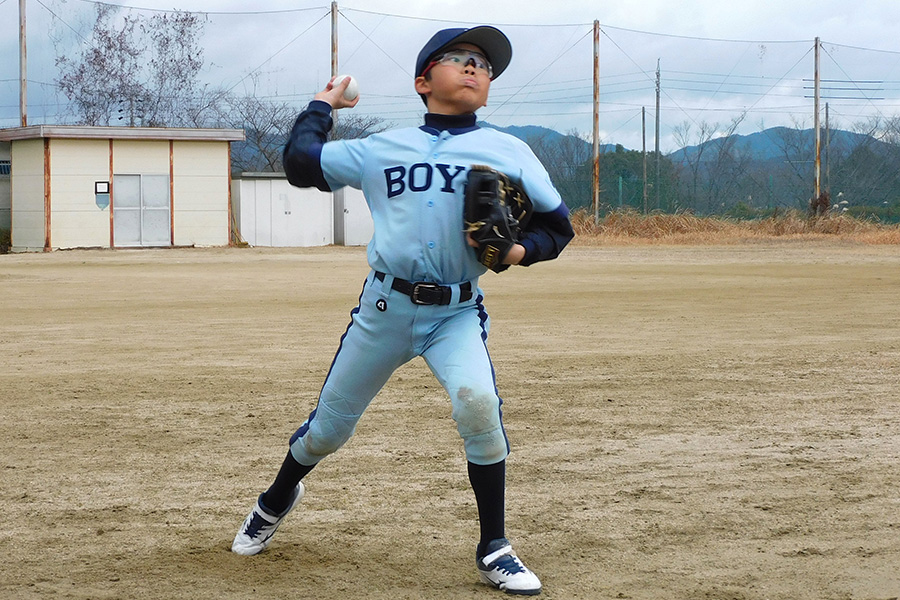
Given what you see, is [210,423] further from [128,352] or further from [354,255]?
[354,255]

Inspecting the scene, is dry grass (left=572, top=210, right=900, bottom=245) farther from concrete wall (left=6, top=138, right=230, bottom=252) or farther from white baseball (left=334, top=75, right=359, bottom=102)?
white baseball (left=334, top=75, right=359, bottom=102)

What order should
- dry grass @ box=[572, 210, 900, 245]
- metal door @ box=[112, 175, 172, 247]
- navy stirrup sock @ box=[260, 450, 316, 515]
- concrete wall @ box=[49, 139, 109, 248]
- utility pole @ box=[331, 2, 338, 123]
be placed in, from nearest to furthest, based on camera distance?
navy stirrup sock @ box=[260, 450, 316, 515] → concrete wall @ box=[49, 139, 109, 248] → metal door @ box=[112, 175, 172, 247] → dry grass @ box=[572, 210, 900, 245] → utility pole @ box=[331, 2, 338, 123]

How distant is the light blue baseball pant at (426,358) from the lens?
11.9ft

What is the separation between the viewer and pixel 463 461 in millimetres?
5676

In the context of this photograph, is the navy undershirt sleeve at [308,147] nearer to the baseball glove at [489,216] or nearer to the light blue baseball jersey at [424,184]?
the light blue baseball jersey at [424,184]

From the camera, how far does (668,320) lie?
40.5ft

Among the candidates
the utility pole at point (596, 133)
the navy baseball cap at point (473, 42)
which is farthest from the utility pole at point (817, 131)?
the navy baseball cap at point (473, 42)

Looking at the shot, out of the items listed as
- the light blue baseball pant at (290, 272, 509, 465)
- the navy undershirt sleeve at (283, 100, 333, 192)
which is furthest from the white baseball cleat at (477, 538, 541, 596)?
the navy undershirt sleeve at (283, 100, 333, 192)

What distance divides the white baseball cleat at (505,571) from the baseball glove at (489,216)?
3.02 ft

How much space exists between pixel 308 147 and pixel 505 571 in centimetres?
152

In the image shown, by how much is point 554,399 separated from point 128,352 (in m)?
4.10

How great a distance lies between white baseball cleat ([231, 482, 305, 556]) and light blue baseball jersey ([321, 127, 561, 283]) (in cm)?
103

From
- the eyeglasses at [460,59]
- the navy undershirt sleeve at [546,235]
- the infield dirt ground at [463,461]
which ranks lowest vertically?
the infield dirt ground at [463,461]

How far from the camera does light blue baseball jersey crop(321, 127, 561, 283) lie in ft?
11.9
